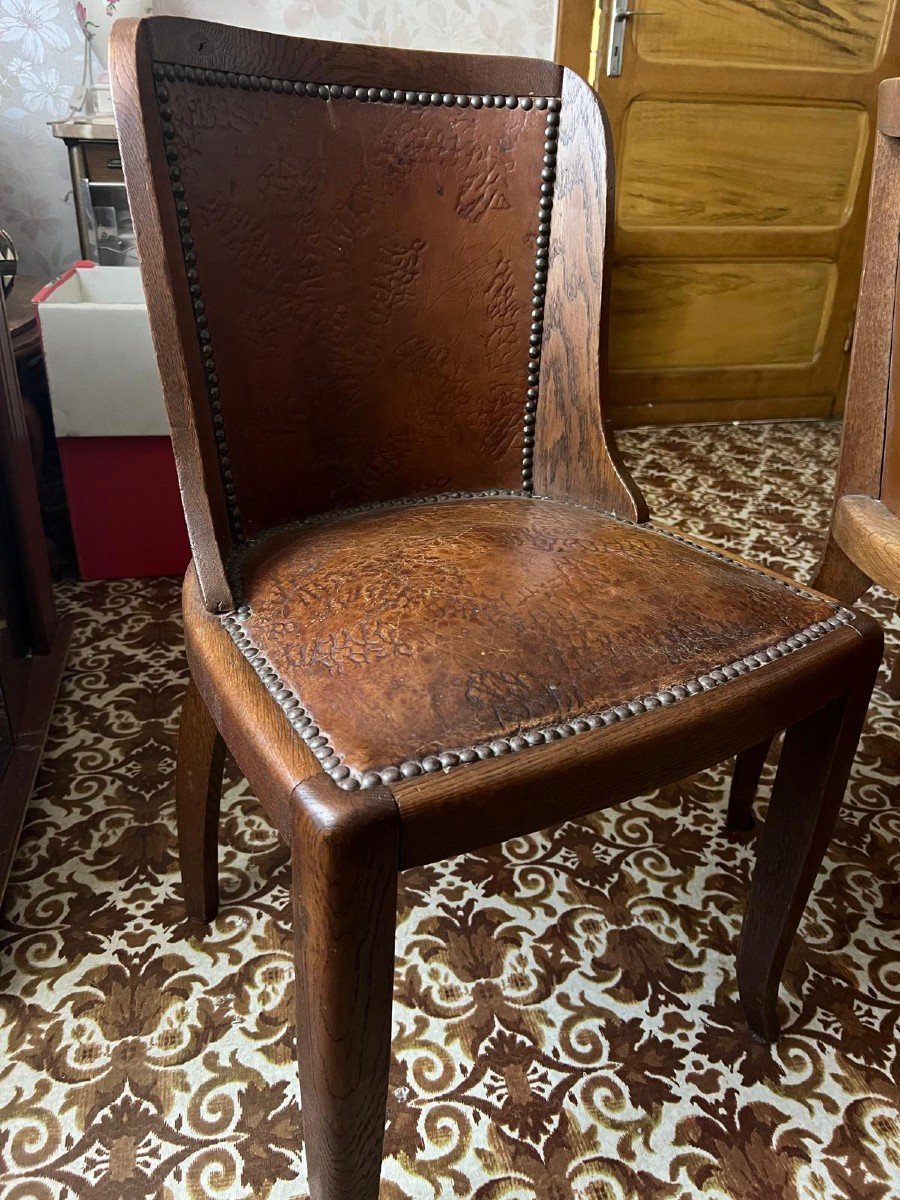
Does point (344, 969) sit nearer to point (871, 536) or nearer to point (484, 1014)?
point (484, 1014)

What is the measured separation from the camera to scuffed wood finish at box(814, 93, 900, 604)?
1028 millimetres

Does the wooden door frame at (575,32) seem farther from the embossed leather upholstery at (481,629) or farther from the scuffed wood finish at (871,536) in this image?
the embossed leather upholstery at (481,629)

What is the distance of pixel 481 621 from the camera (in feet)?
2.41

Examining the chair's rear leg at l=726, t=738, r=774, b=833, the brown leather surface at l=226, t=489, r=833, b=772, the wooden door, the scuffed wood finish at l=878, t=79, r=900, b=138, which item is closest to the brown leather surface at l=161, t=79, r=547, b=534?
the brown leather surface at l=226, t=489, r=833, b=772

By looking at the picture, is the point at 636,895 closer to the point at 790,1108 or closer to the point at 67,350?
the point at 790,1108

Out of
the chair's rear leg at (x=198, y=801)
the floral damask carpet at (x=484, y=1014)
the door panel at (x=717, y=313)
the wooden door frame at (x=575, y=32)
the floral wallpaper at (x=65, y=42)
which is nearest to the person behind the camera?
the floral damask carpet at (x=484, y=1014)

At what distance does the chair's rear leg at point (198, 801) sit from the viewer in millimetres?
948

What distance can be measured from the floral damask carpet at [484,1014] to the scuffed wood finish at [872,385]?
0.44 metres

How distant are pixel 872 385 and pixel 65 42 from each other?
225 centimetres

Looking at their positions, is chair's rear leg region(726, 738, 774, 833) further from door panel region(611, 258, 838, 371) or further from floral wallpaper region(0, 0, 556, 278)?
floral wallpaper region(0, 0, 556, 278)

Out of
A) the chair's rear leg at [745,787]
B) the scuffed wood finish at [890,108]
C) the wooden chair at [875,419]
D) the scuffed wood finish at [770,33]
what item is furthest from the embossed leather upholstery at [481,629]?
the scuffed wood finish at [770,33]

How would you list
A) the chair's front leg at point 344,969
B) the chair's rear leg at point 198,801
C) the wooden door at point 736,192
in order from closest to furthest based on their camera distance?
the chair's front leg at point 344,969 → the chair's rear leg at point 198,801 → the wooden door at point 736,192

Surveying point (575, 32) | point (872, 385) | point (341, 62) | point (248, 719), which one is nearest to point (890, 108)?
point (872, 385)

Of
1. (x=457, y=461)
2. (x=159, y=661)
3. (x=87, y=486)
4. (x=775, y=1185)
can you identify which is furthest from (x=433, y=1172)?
(x=87, y=486)
